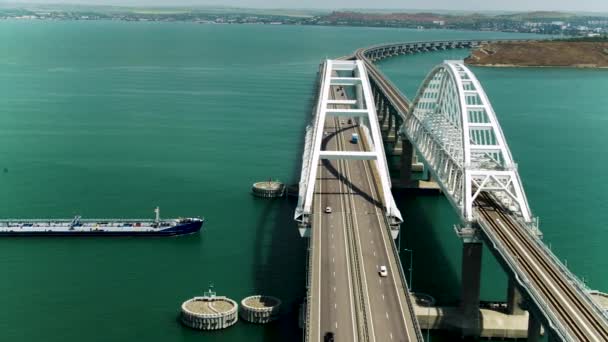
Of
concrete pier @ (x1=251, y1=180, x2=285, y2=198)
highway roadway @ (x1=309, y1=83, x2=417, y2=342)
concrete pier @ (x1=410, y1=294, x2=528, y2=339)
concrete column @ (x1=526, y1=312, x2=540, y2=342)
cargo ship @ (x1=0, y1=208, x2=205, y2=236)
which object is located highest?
highway roadway @ (x1=309, y1=83, x2=417, y2=342)

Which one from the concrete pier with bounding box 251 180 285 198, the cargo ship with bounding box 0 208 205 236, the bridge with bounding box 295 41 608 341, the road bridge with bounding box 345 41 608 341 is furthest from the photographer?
the concrete pier with bounding box 251 180 285 198

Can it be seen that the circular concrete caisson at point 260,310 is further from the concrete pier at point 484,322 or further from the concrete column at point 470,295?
the concrete column at point 470,295

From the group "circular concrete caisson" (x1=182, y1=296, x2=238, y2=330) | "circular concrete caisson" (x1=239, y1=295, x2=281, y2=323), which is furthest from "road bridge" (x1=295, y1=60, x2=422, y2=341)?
"circular concrete caisson" (x1=182, y1=296, x2=238, y2=330)

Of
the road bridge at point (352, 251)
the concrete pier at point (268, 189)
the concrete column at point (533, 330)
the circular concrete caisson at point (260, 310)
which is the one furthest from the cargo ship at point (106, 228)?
the concrete column at point (533, 330)

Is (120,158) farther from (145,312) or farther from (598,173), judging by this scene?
(598,173)

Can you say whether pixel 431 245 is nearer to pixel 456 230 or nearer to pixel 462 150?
pixel 462 150

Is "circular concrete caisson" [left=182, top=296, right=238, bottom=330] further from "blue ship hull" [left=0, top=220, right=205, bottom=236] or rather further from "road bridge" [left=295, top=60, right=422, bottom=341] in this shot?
"blue ship hull" [left=0, top=220, right=205, bottom=236]
